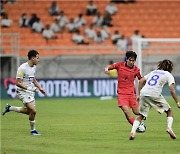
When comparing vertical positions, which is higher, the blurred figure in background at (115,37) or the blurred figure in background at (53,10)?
the blurred figure in background at (53,10)

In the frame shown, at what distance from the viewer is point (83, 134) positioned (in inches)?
663

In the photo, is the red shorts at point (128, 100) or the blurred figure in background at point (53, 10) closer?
the red shorts at point (128, 100)

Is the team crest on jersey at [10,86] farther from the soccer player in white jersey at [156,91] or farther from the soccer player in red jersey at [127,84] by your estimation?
the soccer player in white jersey at [156,91]

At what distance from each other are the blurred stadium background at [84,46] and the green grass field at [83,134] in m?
A: 10.1

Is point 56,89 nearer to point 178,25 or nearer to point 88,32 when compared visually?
point 88,32

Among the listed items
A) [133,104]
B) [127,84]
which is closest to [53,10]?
[127,84]

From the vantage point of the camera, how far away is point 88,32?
38.2 metres

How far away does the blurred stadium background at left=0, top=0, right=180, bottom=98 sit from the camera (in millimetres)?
36094

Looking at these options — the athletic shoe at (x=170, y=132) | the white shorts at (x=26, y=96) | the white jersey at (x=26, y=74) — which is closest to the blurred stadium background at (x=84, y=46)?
the white jersey at (x=26, y=74)

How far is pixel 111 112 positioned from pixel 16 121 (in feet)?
16.2

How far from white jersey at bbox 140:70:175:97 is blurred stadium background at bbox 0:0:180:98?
1707cm

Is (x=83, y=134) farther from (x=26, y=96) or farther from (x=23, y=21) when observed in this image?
(x=23, y=21)

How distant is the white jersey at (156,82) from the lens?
15289mm

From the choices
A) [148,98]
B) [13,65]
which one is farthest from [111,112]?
[13,65]
